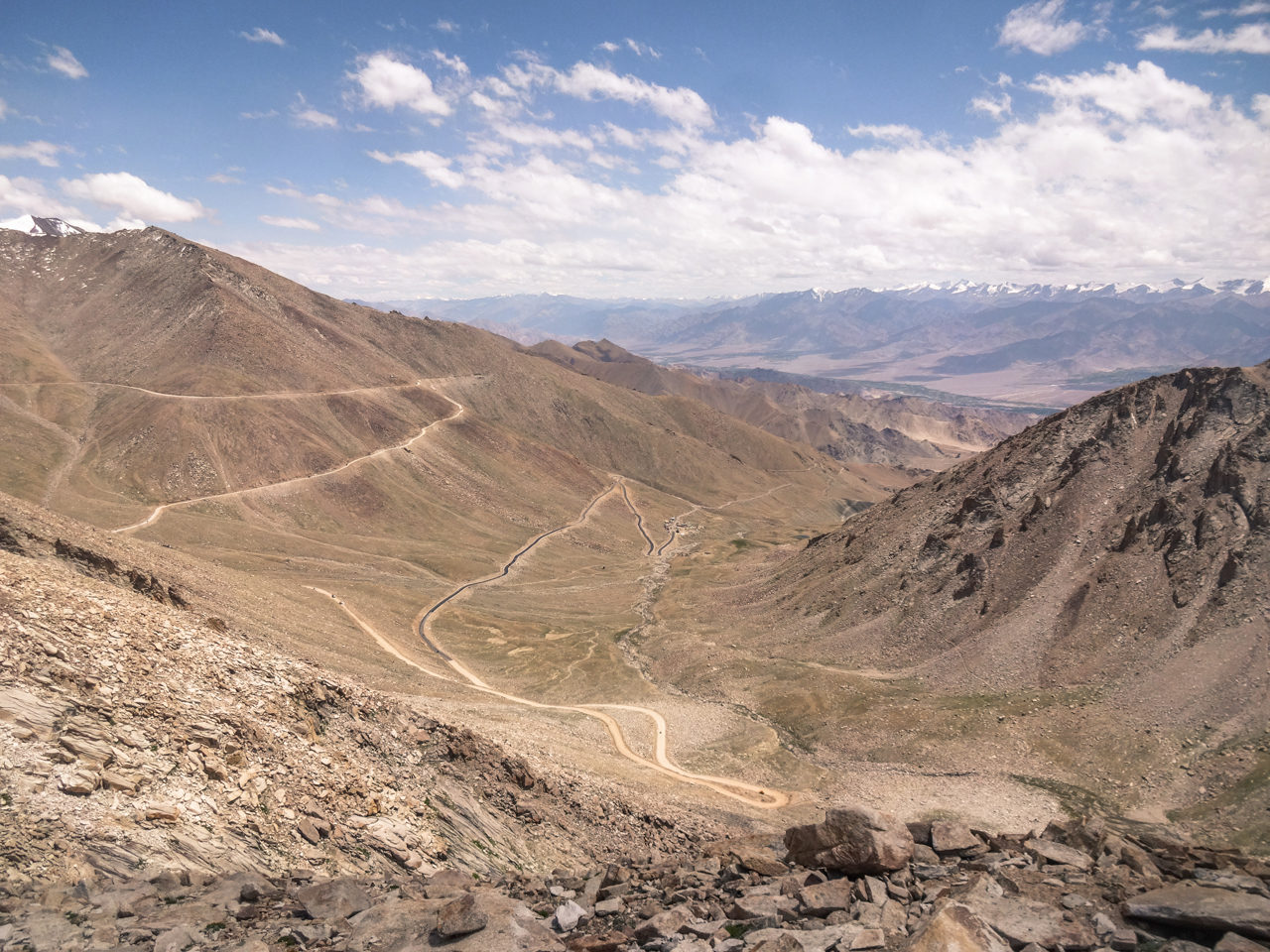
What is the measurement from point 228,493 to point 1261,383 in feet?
478

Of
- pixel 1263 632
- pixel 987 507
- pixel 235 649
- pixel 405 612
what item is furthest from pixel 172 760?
pixel 987 507

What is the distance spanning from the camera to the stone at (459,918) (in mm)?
18062

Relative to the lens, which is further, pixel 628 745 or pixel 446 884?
pixel 628 745

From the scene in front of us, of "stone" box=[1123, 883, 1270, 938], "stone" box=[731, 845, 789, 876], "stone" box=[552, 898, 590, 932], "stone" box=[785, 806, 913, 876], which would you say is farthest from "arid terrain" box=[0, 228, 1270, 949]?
"stone" box=[1123, 883, 1270, 938]

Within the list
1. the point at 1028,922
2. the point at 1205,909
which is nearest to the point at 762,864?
the point at 1028,922

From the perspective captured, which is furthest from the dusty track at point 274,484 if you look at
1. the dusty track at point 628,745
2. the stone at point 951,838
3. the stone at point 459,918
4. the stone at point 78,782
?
the stone at point 951,838

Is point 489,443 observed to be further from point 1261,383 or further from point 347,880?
point 347,880

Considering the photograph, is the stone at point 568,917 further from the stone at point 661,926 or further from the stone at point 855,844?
the stone at point 855,844

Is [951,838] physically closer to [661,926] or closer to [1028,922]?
[1028,922]

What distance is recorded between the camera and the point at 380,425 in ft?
535

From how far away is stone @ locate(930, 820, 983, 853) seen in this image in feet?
81.1

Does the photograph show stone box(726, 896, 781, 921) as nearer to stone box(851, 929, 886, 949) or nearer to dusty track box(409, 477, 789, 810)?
stone box(851, 929, 886, 949)

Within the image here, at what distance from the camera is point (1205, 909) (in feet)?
55.6

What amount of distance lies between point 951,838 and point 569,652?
6146 cm
